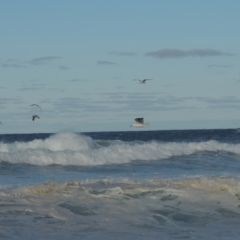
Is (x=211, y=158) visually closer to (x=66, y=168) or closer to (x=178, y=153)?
(x=178, y=153)

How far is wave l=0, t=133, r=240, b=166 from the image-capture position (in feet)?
81.1

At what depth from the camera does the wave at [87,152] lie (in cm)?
2473

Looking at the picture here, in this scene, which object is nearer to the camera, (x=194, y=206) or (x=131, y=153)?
(x=194, y=206)

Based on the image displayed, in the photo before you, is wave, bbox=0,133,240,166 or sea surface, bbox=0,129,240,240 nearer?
sea surface, bbox=0,129,240,240

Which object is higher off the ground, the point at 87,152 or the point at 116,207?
the point at 87,152

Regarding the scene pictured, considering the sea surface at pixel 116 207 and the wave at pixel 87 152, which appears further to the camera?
the wave at pixel 87 152

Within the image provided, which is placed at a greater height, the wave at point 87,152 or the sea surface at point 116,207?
the wave at point 87,152

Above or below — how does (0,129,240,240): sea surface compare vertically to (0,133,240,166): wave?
below

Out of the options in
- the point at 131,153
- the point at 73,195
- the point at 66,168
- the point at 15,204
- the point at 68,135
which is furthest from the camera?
the point at 68,135

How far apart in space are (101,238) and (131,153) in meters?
18.1

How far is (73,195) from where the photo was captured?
531 inches

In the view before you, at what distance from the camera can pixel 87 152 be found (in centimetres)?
2620

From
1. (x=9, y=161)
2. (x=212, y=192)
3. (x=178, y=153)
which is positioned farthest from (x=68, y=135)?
(x=212, y=192)

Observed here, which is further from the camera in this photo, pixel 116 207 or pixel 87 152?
pixel 87 152
